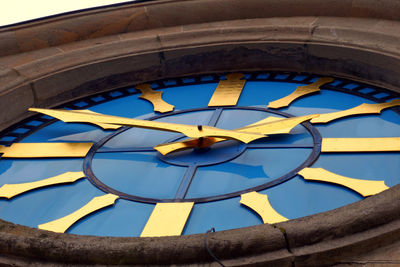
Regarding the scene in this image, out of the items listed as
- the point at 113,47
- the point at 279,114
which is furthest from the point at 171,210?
the point at 113,47

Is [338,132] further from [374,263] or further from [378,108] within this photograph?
[374,263]

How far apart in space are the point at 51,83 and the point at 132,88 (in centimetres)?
86

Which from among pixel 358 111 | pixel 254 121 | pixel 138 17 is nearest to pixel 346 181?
pixel 358 111

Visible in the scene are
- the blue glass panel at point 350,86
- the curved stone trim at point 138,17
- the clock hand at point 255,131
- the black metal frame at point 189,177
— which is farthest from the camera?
the curved stone trim at point 138,17

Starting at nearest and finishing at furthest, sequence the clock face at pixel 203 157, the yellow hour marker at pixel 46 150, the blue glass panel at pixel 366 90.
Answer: the clock face at pixel 203 157 → the yellow hour marker at pixel 46 150 → the blue glass panel at pixel 366 90

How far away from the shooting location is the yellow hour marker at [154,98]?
6.84 meters

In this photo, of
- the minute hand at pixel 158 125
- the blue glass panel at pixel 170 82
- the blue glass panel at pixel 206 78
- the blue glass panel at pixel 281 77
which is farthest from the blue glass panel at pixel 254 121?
the blue glass panel at pixel 170 82

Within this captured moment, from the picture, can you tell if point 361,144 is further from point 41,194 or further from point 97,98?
point 97,98

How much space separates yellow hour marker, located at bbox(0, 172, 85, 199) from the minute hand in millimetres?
654

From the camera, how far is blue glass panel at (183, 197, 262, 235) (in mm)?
4520

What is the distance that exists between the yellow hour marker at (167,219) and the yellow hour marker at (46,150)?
137 centimetres

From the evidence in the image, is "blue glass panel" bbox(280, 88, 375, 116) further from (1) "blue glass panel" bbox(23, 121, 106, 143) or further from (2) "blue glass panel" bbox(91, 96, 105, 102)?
(2) "blue glass panel" bbox(91, 96, 105, 102)

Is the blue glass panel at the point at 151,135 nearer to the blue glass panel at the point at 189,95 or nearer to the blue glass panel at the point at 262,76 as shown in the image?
the blue glass panel at the point at 189,95

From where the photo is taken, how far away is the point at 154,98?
7121 mm
